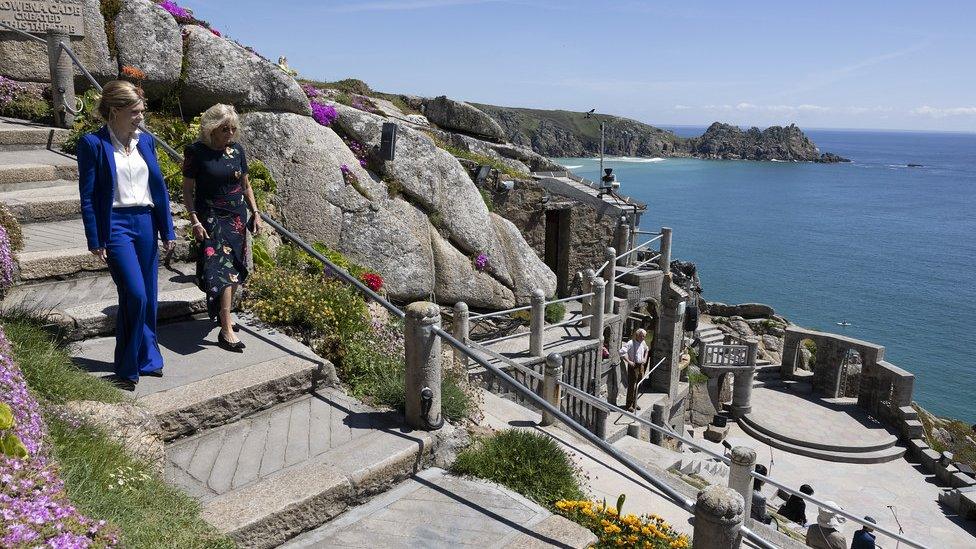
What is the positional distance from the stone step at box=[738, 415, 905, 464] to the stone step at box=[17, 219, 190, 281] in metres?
22.7

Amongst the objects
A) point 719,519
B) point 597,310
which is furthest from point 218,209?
point 597,310

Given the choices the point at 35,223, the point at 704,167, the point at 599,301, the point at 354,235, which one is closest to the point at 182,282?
the point at 35,223

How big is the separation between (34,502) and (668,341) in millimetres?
19215

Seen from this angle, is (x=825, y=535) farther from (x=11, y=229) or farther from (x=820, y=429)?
(x=820, y=429)

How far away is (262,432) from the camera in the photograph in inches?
206

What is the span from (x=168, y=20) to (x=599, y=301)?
1060cm

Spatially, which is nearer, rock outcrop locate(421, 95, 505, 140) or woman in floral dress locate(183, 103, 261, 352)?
woman in floral dress locate(183, 103, 261, 352)

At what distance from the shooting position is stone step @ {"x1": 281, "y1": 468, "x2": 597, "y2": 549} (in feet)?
14.5

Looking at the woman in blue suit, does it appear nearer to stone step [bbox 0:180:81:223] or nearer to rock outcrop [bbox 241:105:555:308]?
stone step [bbox 0:180:81:223]

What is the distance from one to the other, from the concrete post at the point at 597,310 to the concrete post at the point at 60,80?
35.5ft

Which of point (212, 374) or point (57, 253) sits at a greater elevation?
point (57, 253)

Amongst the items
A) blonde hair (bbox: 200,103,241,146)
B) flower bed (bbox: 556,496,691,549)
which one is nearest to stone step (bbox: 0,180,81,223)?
blonde hair (bbox: 200,103,241,146)

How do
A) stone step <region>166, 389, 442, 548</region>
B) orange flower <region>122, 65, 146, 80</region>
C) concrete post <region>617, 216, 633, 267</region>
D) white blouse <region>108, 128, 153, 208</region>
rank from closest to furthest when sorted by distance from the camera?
stone step <region>166, 389, 442, 548</region>, white blouse <region>108, 128, 153, 208</region>, orange flower <region>122, 65, 146, 80</region>, concrete post <region>617, 216, 633, 267</region>

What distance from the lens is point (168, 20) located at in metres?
11.5
